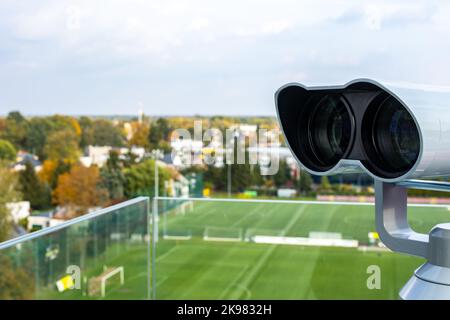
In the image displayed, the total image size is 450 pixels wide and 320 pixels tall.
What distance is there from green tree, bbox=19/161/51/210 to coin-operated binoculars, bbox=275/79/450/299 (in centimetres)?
1401

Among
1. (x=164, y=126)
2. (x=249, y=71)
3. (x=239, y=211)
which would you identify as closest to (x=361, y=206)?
(x=239, y=211)

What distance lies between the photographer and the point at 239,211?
9.78 ft

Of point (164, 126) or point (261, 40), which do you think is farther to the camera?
point (261, 40)

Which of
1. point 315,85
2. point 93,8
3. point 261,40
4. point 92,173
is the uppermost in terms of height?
point 93,8

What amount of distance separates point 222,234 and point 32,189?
12.5m

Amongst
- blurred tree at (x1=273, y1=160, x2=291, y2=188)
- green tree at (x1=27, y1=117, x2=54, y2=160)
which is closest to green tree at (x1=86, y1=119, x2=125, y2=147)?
green tree at (x1=27, y1=117, x2=54, y2=160)

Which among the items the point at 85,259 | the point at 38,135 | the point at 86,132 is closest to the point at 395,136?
the point at 85,259

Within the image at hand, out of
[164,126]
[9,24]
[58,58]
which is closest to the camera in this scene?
[164,126]

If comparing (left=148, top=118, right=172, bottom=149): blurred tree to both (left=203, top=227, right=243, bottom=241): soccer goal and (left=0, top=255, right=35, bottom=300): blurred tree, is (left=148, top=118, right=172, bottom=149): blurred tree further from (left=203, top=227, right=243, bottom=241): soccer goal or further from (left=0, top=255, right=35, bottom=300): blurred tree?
(left=0, top=255, right=35, bottom=300): blurred tree

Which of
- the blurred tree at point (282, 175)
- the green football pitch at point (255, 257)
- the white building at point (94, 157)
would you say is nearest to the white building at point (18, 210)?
the white building at point (94, 157)

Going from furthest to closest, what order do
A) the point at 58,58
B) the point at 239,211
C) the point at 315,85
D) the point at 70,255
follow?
1. the point at 58,58
2. the point at 239,211
3. the point at 70,255
4. the point at 315,85

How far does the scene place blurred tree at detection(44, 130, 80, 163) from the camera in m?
14.5

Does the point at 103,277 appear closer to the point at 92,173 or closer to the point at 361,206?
the point at 361,206
